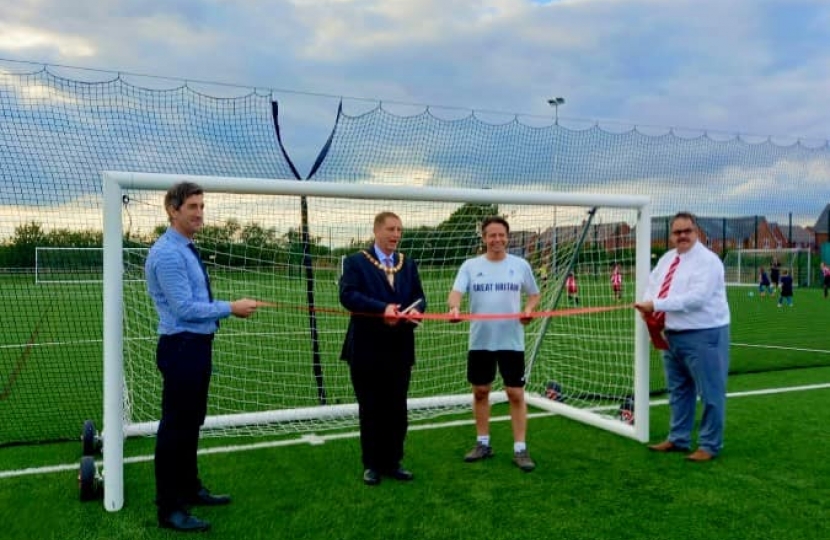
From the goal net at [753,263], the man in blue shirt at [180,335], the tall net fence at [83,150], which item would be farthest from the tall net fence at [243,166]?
the goal net at [753,263]

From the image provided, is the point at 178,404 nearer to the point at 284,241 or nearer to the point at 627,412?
the point at 284,241

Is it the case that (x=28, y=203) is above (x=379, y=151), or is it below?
below

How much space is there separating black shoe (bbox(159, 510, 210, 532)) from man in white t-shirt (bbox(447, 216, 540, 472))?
2.08 m

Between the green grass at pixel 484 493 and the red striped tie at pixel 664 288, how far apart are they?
3.38ft

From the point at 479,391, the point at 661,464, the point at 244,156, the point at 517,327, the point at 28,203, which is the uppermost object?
the point at 244,156

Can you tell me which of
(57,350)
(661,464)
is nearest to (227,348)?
(57,350)

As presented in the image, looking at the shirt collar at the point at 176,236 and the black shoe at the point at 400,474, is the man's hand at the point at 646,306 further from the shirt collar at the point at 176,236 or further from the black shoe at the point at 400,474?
the shirt collar at the point at 176,236

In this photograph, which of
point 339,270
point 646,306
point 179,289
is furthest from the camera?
point 339,270

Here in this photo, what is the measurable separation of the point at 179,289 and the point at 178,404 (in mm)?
635

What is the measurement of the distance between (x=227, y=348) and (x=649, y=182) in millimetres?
6390

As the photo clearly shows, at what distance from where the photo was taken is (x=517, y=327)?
4777 millimetres

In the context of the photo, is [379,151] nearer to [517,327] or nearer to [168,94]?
[168,94]

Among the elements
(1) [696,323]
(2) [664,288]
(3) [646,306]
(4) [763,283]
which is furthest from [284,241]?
(4) [763,283]

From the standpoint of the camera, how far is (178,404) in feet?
11.8
